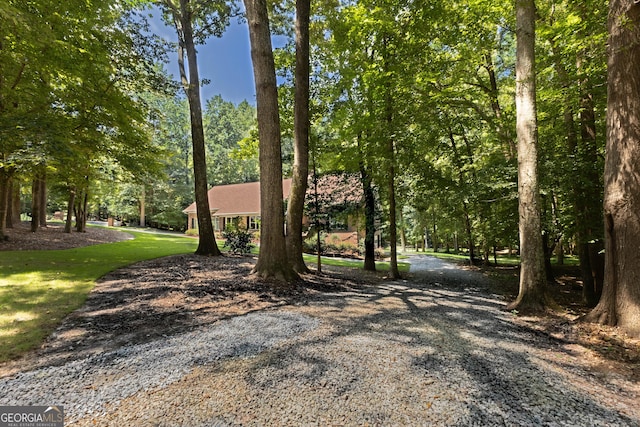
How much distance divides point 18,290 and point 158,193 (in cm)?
3254

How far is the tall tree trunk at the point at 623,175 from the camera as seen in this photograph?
446cm

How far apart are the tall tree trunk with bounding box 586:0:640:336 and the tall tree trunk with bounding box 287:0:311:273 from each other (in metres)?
6.63

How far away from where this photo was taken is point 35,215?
16047 mm

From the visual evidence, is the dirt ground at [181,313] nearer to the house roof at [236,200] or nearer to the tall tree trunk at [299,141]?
the tall tree trunk at [299,141]

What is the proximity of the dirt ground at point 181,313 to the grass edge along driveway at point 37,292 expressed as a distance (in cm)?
21

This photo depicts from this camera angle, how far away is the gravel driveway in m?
2.40

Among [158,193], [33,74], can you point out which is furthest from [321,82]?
[158,193]

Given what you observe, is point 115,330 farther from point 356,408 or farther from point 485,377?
point 485,377

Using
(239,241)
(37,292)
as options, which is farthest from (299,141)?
(239,241)

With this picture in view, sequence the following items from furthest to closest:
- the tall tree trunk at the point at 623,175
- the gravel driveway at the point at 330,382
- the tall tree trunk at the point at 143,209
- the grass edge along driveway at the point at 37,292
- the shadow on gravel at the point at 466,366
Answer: the tall tree trunk at the point at 143,209, the tall tree trunk at the point at 623,175, the grass edge along driveway at the point at 37,292, the shadow on gravel at the point at 466,366, the gravel driveway at the point at 330,382

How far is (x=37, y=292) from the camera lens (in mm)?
5723

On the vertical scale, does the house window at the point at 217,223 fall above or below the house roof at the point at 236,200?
below

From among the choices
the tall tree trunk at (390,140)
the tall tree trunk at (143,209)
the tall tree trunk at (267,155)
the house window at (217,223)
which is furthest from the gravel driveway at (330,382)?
the tall tree trunk at (143,209)

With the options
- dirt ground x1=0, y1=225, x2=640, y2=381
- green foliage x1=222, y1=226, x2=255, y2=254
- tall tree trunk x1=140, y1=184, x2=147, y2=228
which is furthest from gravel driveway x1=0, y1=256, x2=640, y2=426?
tall tree trunk x1=140, y1=184, x2=147, y2=228
